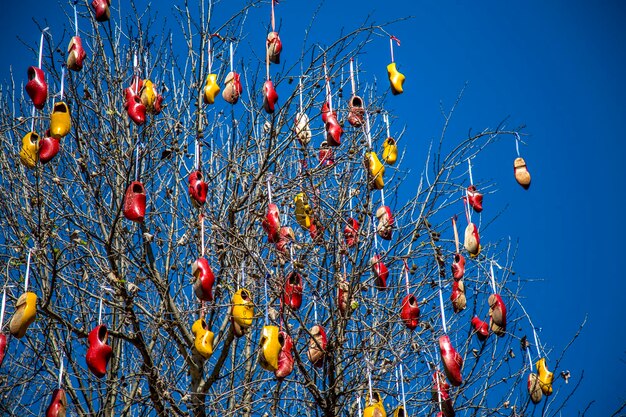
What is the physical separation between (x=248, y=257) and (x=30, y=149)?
1.54m

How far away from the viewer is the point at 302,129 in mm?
5418

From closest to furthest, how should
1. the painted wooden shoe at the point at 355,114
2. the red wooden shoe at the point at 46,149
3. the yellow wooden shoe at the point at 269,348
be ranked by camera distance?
the yellow wooden shoe at the point at 269,348 < the red wooden shoe at the point at 46,149 < the painted wooden shoe at the point at 355,114

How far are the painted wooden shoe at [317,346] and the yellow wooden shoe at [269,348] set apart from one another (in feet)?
1.64

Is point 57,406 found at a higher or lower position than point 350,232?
lower

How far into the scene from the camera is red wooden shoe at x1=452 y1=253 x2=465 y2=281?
4.92 m

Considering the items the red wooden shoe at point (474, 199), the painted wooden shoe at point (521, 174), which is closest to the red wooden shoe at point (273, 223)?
the red wooden shoe at point (474, 199)

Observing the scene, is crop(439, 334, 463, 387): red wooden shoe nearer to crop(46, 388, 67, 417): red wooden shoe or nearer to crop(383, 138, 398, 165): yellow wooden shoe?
crop(383, 138, 398, 165): yellow wooden shoe

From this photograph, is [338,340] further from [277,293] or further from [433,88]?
[433,88]

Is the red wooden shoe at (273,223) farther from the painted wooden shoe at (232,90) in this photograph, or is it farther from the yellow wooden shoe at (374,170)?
the painted wooden shoe at (232,90)

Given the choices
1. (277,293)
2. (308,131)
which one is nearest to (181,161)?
(308,131)

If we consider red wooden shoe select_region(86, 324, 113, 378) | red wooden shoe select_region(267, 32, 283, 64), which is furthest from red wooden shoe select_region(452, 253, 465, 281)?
red wooden shoe select_region(86, 324, 113, 378)

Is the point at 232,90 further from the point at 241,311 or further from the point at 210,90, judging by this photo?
the point at 241,311

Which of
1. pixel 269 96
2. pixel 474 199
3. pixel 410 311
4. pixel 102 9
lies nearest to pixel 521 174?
pixel 474 199

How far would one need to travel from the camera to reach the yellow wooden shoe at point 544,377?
15.5 feet
